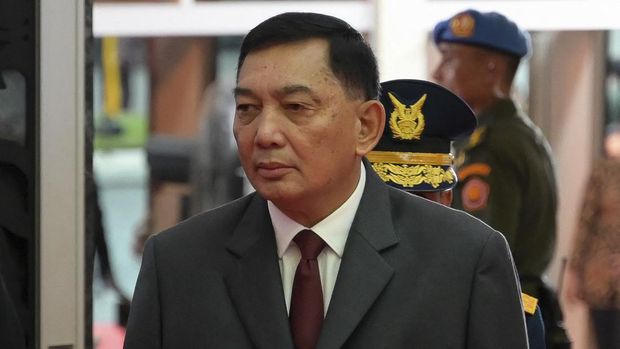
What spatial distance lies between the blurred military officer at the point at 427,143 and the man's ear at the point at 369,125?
51cm

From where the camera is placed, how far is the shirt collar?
1860 mm

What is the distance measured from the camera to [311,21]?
1.83 m

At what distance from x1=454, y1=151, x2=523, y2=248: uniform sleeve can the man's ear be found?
5.35 feet

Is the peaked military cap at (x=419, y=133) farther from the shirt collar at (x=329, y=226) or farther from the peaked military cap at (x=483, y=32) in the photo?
the peaked military cap at (x=483, y=32)

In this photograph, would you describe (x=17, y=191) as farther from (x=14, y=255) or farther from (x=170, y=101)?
(x=170, y=101)

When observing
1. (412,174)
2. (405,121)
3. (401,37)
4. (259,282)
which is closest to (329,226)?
(259,282)

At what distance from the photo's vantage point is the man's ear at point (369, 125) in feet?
6.08

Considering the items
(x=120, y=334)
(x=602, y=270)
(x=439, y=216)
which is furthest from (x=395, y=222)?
(x=120, y=334)

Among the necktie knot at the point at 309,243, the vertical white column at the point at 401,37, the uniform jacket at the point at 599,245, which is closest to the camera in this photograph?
the necktie knot at the point at 309,243

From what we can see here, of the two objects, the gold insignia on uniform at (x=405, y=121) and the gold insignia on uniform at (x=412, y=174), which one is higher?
A: the gold insignia on uniform at (x=405, y=121)

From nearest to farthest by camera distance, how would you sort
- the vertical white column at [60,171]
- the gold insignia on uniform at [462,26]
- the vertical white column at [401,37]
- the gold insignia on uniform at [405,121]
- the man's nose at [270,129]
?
the man's nose at [270,129] → the vertical white column at [60,171] → the gold insignia on uniform at [405,121] → the gold insignia on uniform at [462,26] → the vertical white column at [401,37]

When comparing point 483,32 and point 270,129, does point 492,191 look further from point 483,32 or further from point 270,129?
point 270,129

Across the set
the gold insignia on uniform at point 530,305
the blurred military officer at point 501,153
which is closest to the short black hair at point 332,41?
the gold insignia on uniform at point 530,305

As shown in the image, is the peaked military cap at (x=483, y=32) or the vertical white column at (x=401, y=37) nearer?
the peaked military cap at (x=483, y=32)
